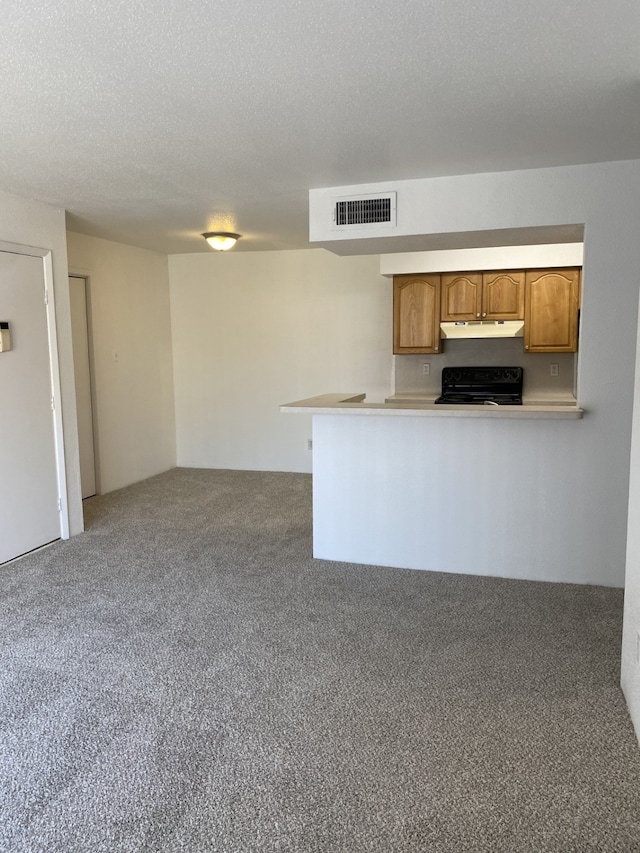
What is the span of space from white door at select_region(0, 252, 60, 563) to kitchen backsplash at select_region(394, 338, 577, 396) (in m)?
3.36

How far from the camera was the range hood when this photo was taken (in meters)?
5.55

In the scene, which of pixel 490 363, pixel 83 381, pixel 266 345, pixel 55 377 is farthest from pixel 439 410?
pixel 83 381

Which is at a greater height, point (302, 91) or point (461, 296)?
point (302, 91)

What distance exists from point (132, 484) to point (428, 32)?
5273mm

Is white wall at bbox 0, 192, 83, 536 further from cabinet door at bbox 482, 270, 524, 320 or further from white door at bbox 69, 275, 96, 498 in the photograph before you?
cabinet door at bbox 482, 270, 524, 320

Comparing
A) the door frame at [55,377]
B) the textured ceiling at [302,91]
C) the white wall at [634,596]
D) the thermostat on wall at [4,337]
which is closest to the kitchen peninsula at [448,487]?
the white wall at [634,596]

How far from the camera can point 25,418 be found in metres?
4.11

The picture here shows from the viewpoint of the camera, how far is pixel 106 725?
230 centimetres

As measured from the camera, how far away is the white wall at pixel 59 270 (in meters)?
3.93

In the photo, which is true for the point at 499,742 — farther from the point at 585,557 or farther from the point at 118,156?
the point at 118,156

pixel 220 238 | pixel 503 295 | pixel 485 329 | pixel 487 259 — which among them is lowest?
pixel 485 329

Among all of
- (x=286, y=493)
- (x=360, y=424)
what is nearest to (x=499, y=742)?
(x=360, y=424)

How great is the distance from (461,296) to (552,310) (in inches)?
31.8

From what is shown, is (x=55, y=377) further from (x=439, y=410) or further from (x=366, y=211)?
(x=439, y=410)
